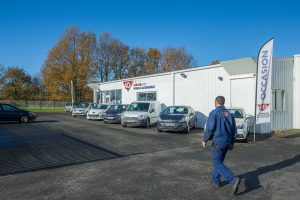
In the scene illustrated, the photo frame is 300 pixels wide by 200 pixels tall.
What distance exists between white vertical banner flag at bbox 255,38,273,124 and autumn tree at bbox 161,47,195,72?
40.1 meters

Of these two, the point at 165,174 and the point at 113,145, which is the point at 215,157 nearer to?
the point at 165,174

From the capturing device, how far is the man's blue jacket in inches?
217

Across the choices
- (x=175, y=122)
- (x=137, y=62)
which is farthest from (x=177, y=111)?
(x=137, y=62)

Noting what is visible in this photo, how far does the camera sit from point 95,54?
4991cm

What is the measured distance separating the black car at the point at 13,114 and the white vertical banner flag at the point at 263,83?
53.4 ft

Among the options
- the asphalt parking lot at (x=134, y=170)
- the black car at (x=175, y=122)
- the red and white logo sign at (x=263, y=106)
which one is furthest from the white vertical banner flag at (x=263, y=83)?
the black car at (x=175, y=122)

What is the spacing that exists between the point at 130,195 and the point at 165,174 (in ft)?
5.62

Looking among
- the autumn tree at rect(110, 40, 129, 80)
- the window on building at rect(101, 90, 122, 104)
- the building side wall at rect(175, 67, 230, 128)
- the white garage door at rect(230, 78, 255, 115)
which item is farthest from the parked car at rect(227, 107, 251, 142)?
the autumn tree at rect(110, 40, 129, 80)

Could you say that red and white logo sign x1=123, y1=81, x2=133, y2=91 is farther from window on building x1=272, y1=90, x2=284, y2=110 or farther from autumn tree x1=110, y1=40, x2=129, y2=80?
autumn tree x1=110, y1=40, x2=129, y2=80

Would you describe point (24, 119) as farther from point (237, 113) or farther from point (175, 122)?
point (237, 113)

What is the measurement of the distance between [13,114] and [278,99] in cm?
1794

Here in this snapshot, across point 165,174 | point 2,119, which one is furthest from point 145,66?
point 165,174

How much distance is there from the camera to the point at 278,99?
16453mm

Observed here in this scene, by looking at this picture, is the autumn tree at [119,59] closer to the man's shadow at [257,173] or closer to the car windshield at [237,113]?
the car windshield at [237,113]
